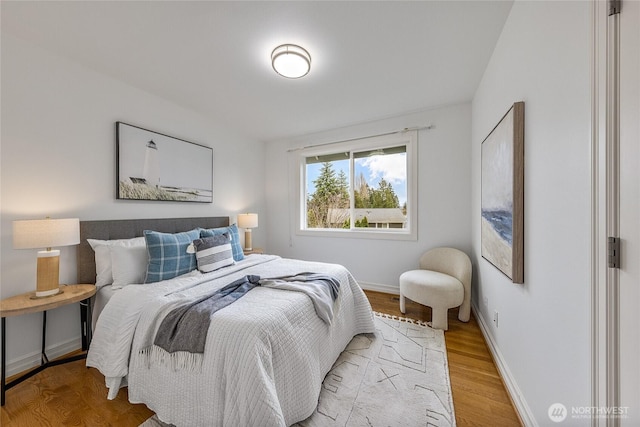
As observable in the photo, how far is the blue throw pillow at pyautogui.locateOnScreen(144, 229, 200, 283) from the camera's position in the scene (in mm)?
1929

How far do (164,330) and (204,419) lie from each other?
1.69 feet

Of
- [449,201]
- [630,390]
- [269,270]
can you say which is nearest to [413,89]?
[449,201]

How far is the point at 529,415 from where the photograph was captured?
122 centimetres

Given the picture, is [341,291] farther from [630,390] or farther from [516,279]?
[630,390]

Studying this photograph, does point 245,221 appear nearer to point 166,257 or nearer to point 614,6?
point 166,257

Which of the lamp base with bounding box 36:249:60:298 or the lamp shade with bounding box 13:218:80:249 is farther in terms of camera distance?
the lamp base with bounding box 36:249:60:298

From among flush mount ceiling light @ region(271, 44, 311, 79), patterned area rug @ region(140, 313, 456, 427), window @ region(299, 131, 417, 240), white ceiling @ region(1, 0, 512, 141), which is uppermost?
white ceiling @ region(1, 0, 512, 141)

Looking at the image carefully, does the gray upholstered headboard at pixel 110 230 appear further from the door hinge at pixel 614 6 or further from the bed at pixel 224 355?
the door hinge at pixel 614 6

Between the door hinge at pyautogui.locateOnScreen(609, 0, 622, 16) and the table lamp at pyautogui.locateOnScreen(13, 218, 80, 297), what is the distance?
2.98 m

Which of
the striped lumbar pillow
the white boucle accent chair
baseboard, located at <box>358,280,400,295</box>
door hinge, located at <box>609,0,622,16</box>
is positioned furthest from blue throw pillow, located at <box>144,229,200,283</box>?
door hinge, located at <box>609,0,622,16</box>

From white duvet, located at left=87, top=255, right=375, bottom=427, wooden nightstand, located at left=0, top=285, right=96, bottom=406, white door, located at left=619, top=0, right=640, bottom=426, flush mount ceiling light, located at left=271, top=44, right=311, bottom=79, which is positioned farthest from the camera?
flush mount ceiling light, located at left=271, top=44, right=311, bottom=79

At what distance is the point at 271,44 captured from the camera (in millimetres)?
1784

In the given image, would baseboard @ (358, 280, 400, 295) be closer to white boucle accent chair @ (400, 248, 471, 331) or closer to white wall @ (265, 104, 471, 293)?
white wall @ (265, 104, 471, 293)

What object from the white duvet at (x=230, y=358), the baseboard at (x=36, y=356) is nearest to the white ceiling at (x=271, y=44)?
the white duvet at (x=230, y=358)
